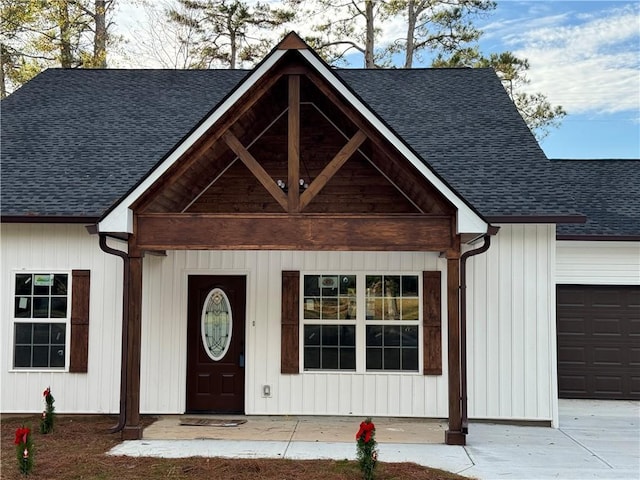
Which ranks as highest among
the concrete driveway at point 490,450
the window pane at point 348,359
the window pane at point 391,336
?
the window pane at point 391,336

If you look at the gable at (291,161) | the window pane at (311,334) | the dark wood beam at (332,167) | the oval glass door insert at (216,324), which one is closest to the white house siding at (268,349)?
the oval glass door insert at (216,324)

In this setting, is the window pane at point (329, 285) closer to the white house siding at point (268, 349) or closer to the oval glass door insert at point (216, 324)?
the white house siding at point (268, 349)

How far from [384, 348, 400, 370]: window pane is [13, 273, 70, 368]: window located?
4.87 meters

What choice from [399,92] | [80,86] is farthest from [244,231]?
[80,86]

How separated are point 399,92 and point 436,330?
5844 mm

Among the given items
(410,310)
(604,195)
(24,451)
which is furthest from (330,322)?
(604,195)

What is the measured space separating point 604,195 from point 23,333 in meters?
10.8

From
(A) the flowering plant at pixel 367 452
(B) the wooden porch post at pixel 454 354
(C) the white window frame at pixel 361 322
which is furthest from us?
(C) the white window frame at pixel 361 322

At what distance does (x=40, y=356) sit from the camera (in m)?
9.31

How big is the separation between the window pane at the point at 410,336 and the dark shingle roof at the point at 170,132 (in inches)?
81.2

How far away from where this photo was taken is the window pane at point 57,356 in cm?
930

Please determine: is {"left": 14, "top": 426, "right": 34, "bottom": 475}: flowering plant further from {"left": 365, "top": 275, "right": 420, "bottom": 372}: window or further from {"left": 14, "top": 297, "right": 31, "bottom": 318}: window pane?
{"left": 365, "top": 275, "right": 420, "bottom": 372}: window

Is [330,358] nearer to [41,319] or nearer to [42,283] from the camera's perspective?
[41,319]

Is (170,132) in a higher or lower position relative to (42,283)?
higher
